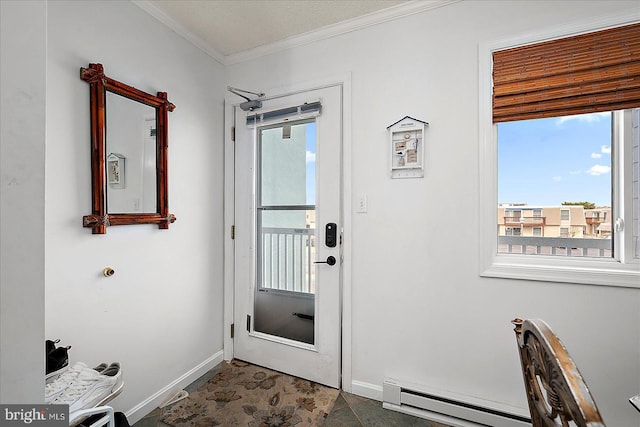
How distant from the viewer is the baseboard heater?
156 centimetres

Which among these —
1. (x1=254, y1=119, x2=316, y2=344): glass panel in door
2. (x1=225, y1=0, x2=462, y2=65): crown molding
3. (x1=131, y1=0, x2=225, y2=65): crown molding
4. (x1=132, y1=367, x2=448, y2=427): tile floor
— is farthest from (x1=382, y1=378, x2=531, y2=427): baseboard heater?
(x1=131, y1=0, x2=225, y2=65): crown molding

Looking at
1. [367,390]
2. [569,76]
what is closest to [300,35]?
[569,76]

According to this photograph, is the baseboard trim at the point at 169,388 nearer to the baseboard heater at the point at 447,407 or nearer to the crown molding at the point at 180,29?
the baseboard heater at the point at 447,407

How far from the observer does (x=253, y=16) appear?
1.88 metres

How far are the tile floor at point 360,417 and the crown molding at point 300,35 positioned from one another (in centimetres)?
247

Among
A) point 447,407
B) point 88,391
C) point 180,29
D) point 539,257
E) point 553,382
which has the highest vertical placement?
point 180,29

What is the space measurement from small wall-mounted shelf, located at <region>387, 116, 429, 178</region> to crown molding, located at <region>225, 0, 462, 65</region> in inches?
26.3

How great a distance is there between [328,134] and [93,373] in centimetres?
179

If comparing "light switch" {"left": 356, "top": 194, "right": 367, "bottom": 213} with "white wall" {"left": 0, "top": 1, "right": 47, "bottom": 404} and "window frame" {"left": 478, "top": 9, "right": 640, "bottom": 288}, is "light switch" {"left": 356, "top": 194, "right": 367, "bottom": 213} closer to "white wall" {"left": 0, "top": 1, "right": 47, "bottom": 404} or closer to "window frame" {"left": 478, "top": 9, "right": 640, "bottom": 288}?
"window frame" {"left": 478, "top": 9, "right": 640, "bottom": 288}

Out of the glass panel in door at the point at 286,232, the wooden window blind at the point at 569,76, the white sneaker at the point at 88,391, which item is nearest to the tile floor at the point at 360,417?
the glass panel in door at the point at 286,232

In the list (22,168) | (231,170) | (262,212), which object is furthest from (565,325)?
(231,170)

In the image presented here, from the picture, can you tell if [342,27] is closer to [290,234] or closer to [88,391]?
[290,234]

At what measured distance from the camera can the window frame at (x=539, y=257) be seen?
144cm

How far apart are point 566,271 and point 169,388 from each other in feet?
8.14
